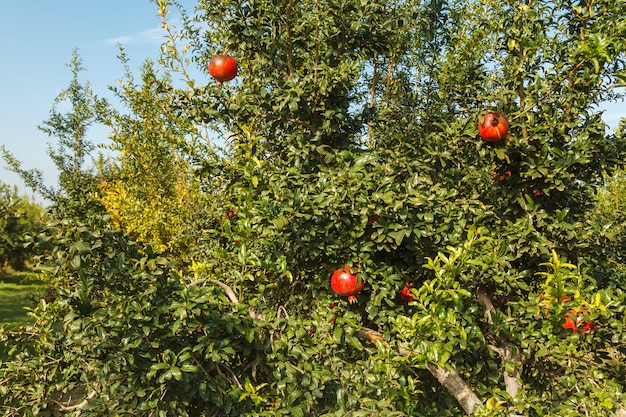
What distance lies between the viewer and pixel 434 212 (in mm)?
2336

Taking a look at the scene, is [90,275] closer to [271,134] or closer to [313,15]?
[271,134]

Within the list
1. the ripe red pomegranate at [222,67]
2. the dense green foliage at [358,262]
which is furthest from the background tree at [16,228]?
the ripe red pomegranate at [222,67]

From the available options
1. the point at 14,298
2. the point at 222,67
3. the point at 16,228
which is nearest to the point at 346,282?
the point at 222,67

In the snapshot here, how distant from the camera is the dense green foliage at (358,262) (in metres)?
2.04

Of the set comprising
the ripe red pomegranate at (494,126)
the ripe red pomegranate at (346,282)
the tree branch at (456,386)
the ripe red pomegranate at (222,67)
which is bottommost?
the tree branch at (456,386)

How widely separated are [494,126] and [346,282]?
1.18m

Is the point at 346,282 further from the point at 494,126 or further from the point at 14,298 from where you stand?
the point at 14,298

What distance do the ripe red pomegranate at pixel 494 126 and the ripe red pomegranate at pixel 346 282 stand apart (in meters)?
1.07

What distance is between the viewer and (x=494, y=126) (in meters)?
2.41

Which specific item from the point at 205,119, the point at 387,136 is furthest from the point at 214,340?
the point at 387,136

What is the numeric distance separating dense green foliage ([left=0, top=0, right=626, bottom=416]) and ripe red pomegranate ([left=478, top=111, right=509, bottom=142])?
9cm

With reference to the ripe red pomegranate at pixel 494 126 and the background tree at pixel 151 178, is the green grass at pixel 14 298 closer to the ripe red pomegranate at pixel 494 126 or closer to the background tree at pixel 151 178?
the background tree at pixel 151 178

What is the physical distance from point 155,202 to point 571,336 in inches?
243

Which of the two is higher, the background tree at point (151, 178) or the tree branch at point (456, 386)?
the background tree at point (151, 178)
